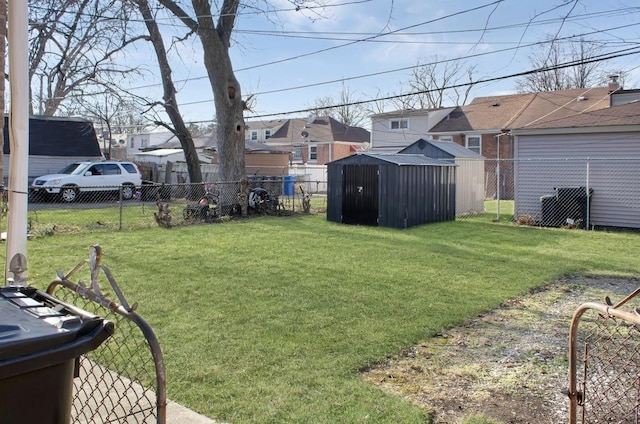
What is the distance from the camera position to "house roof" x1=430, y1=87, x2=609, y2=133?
25250 mm

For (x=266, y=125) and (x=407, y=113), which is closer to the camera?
(x=407, y=113)

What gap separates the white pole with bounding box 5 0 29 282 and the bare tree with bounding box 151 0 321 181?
13.3 m

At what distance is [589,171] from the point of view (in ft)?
45.9

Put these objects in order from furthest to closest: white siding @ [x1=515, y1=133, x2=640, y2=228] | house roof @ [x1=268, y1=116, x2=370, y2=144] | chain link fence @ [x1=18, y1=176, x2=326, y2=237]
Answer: house roof @ [x1=268, y1=116, x2=370, y2=144] < white siding @ [x1=515, y1=133, x2=640, y2=228] < chain link fence @ [x1=18, y1=176, x2=326, y2=237]

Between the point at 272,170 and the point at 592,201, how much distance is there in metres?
19.6

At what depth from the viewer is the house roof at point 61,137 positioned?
2212cm

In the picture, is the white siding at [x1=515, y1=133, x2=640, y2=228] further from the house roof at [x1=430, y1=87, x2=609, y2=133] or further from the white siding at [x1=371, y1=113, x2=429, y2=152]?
the white siding at [x1=371, y1=113, x2=429, y2=152]

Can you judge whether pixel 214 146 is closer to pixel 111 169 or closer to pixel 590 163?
pixel 111 169

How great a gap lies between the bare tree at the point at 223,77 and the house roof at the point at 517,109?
15263mm

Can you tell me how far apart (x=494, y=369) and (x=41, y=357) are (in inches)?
137

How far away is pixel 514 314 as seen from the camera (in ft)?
18.4

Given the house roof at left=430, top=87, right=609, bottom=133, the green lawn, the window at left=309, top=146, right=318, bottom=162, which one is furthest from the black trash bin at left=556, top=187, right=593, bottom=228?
the window at left=309, top=146, right=318, bottom=162

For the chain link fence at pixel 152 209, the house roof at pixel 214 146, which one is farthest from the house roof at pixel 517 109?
the chain link fence at pixel 152 209

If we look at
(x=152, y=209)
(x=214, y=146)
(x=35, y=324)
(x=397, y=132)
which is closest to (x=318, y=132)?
(x=214, y=146)
